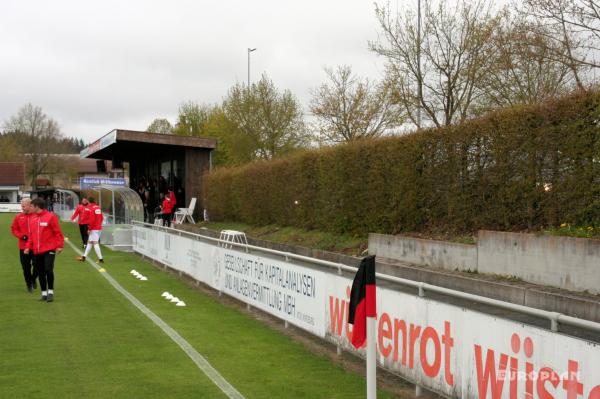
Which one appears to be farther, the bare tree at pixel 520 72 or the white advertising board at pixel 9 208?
the white advertising board at pixel 9 208

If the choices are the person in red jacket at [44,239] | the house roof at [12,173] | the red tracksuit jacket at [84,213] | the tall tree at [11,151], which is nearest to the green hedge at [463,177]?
the red tracksuit jacket at [84,213]

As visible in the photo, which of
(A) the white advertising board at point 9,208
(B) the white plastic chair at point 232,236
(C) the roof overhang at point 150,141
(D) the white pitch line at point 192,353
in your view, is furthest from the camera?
(A) the white advertising board at point 9,208

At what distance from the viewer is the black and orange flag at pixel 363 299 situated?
5012 mm

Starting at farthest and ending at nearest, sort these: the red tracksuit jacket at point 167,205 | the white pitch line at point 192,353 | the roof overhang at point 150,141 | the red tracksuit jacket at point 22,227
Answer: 1. the roof overhang at point 150,141
2. the red tracksuit jacket at point 167,205
3. the red tracksuit jacket at point 22,227
4. the white pitch line at point 192,353

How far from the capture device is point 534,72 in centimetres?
2475

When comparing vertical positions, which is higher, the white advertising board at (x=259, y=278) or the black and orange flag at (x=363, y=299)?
the black and orange flag at (x=363, y=299)

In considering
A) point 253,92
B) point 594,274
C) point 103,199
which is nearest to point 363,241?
point 594,274

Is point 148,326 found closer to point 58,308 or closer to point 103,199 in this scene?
point 58,308

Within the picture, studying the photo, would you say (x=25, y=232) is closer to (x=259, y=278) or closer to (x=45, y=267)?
(x=45, y=267)

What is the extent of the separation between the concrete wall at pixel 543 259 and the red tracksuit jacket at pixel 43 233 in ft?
27.9

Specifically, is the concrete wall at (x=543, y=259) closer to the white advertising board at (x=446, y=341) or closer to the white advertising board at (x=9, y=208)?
the white advertising board at (x=446, y=341)

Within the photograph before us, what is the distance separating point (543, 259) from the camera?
12.7 metres

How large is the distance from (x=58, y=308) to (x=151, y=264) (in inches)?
342

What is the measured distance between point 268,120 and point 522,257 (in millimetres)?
38040
